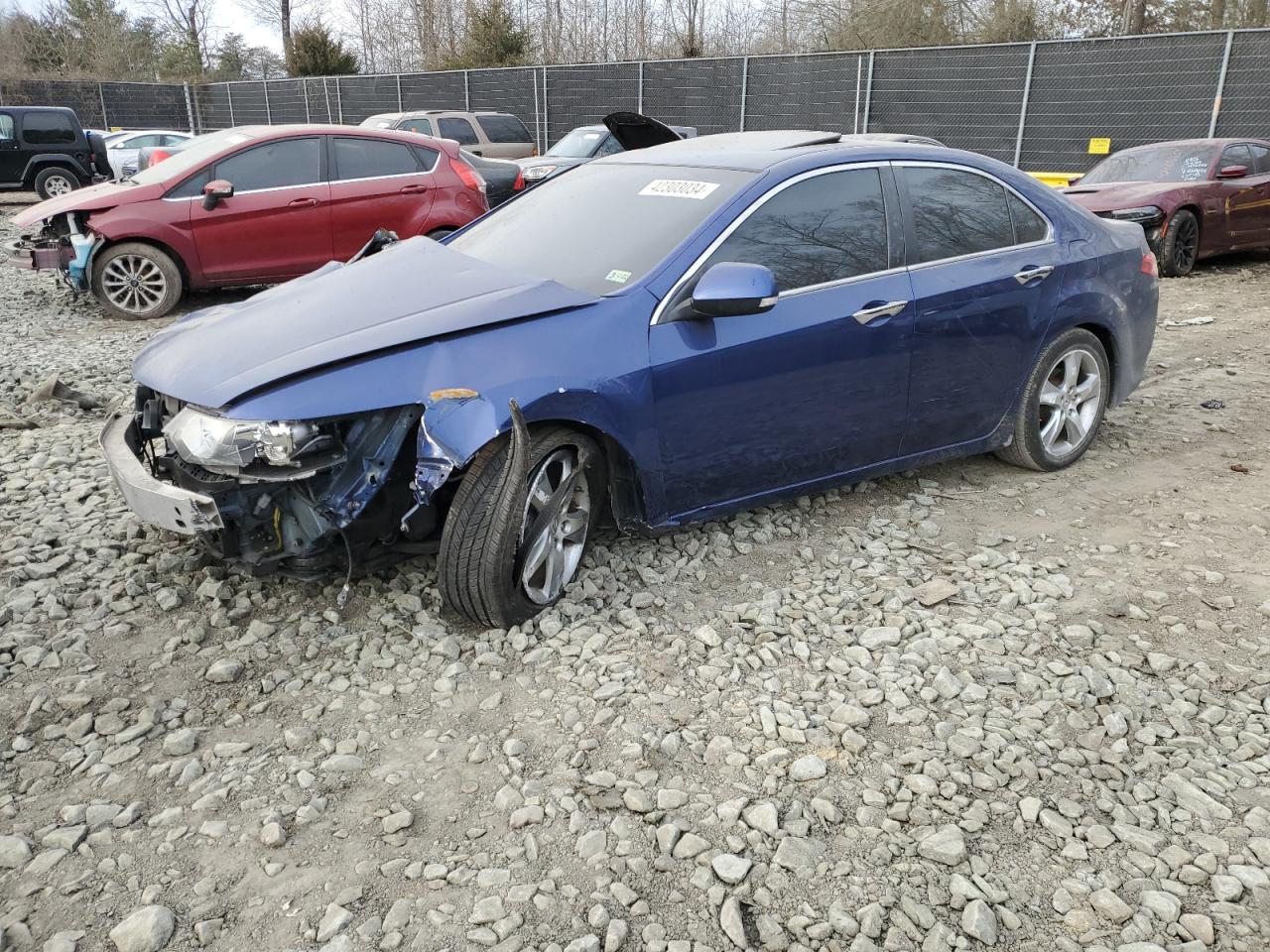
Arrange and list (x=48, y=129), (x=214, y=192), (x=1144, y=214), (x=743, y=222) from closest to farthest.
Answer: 1. (x=743, y=222)
2. (x=214, y=192)
3. (x=1144, y=214)
4. (x=48, y=129)

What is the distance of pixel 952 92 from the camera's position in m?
18.3

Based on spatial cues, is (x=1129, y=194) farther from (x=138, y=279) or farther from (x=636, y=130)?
(x=138, y=279)

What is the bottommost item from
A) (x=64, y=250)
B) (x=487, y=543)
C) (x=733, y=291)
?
(x=487, y=543)

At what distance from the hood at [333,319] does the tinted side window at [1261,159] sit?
36.0 feet

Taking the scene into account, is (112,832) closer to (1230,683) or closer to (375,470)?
(375,470)

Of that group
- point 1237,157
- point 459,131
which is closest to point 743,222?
point 1237,157

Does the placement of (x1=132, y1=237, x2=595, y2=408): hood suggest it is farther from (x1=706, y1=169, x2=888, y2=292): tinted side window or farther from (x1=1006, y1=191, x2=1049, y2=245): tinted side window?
(x1=1006, y1=191, x2=1049, y2=245): tinted side window

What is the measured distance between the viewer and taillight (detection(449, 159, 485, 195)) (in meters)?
9.86

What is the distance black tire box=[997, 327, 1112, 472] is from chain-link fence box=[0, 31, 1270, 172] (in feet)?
42.8

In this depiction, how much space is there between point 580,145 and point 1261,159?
8669 mm

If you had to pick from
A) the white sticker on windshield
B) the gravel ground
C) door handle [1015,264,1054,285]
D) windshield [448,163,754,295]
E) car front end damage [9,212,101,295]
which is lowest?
the gravel ground

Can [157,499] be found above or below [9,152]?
below

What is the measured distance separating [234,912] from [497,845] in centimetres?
63

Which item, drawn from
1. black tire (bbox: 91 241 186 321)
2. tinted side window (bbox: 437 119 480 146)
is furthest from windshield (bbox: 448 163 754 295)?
tinted side window (bbox: 437 119 480 146)
